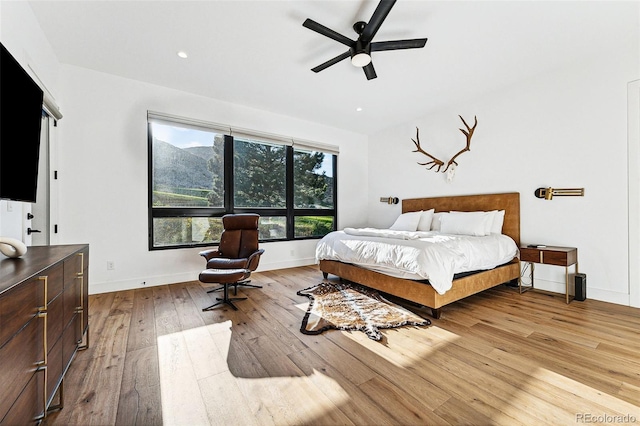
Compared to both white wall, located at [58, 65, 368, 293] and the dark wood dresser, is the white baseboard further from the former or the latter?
the dark wood dresser

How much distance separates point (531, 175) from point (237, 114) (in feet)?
14.3

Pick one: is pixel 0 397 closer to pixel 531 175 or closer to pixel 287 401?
pixel 287 401

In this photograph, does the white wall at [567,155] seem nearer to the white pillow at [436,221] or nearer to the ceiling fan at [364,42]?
the white pillow at [436,221]

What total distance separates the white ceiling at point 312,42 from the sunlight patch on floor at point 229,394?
283 centimetres

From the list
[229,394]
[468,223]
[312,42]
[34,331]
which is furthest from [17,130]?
[468,223]

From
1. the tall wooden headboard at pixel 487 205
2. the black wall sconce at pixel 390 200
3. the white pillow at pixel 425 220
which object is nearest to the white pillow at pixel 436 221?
the white pillow at pixel 425 220

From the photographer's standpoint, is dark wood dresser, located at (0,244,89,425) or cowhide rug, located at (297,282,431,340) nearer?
dark wood dresser, located at (0,244,89,425)

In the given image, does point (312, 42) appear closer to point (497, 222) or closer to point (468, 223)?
point (468, 223)

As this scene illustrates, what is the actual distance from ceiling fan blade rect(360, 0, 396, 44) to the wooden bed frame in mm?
2299

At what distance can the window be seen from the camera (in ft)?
12.3

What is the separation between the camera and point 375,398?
146 centimetres

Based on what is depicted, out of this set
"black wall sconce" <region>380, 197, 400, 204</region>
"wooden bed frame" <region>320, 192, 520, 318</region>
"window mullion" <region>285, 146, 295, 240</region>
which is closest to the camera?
"wooden bed frame" <region>320, 192, 520, 318</region>
